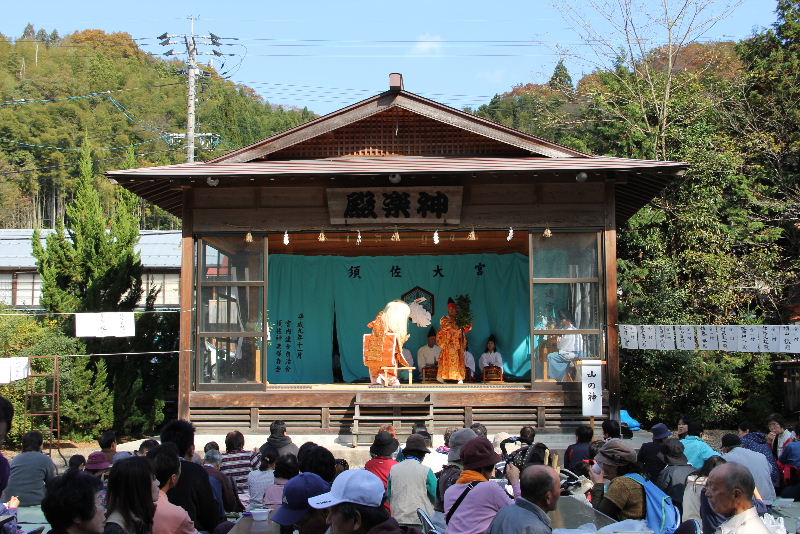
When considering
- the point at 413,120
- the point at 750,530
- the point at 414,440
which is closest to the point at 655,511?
the point at 750,530

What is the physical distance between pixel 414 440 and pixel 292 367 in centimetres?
1100

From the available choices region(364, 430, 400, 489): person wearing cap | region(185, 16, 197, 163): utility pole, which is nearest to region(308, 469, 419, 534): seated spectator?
region(364, 430, 400, 489): person wearing cap

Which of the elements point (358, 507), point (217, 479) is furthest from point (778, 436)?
point (358, 507)

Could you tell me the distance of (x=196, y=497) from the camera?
560 cm

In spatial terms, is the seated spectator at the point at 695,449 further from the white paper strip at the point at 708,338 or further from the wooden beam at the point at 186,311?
the wooden beam at the point at 186,311

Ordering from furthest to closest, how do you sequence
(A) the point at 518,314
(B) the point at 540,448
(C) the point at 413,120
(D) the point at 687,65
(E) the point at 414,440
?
(D) the point at 687,65 < (A) the point at 518,314 < (C) the point at 413,120 < (B) the point at 540,448 < (E) the point at 414,440

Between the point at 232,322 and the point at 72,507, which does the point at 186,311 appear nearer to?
the point at 232,322

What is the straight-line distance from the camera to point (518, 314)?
1680 cm

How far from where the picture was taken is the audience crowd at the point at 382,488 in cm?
412

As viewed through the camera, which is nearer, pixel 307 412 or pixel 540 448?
pixel 540 448

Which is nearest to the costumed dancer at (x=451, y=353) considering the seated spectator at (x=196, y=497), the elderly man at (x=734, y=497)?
the seated spectator at (x=196, y=497)

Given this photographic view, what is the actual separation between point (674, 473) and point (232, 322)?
764cm

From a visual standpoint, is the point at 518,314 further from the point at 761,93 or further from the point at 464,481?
the point at 464,481

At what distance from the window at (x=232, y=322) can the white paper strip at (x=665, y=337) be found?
5.72 meters
